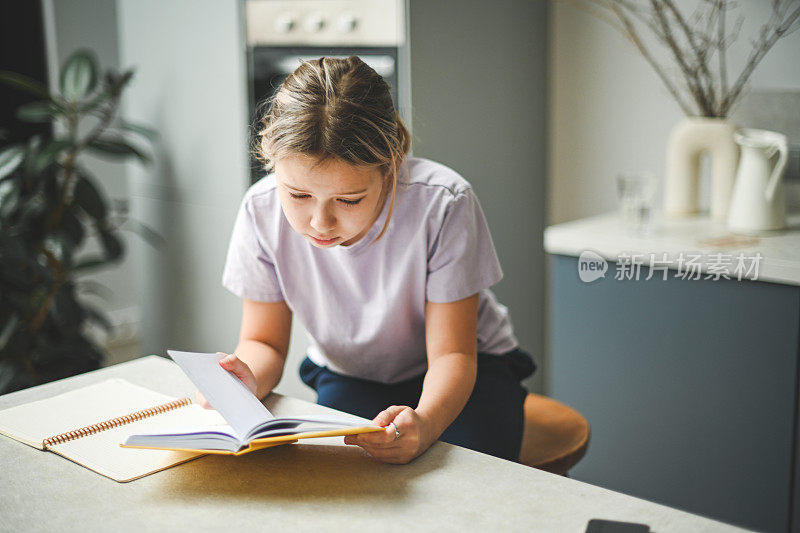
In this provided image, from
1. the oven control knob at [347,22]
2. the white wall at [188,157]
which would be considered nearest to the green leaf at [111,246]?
the white wall at [188,157]

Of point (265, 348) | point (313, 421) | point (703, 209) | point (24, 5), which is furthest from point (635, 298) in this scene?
point (24, 5)

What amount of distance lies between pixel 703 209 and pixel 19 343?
200 cm

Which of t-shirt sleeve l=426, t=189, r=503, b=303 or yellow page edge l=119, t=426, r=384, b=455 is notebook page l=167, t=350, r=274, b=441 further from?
t-shirt sleeve l=426, t=189, r=503, b=303

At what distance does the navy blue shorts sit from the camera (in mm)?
1299

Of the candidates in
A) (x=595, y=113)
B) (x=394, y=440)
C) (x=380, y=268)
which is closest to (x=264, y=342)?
(x=380, y=268)

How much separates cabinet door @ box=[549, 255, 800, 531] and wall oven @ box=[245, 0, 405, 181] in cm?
68

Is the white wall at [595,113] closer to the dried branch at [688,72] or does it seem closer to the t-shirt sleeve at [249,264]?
the dried branch at [688,72]

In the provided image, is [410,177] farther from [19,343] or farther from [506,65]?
[19,343]

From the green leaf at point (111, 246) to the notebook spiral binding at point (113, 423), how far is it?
1.48 metres

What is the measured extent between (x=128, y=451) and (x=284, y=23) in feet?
4.69

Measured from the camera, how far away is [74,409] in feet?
3.72

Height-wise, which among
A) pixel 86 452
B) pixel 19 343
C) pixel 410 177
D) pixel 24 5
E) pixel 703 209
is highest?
pixel 24 5

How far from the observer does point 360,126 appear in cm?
109

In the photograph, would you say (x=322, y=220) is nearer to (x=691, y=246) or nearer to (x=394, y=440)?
(x=394, y=440)
